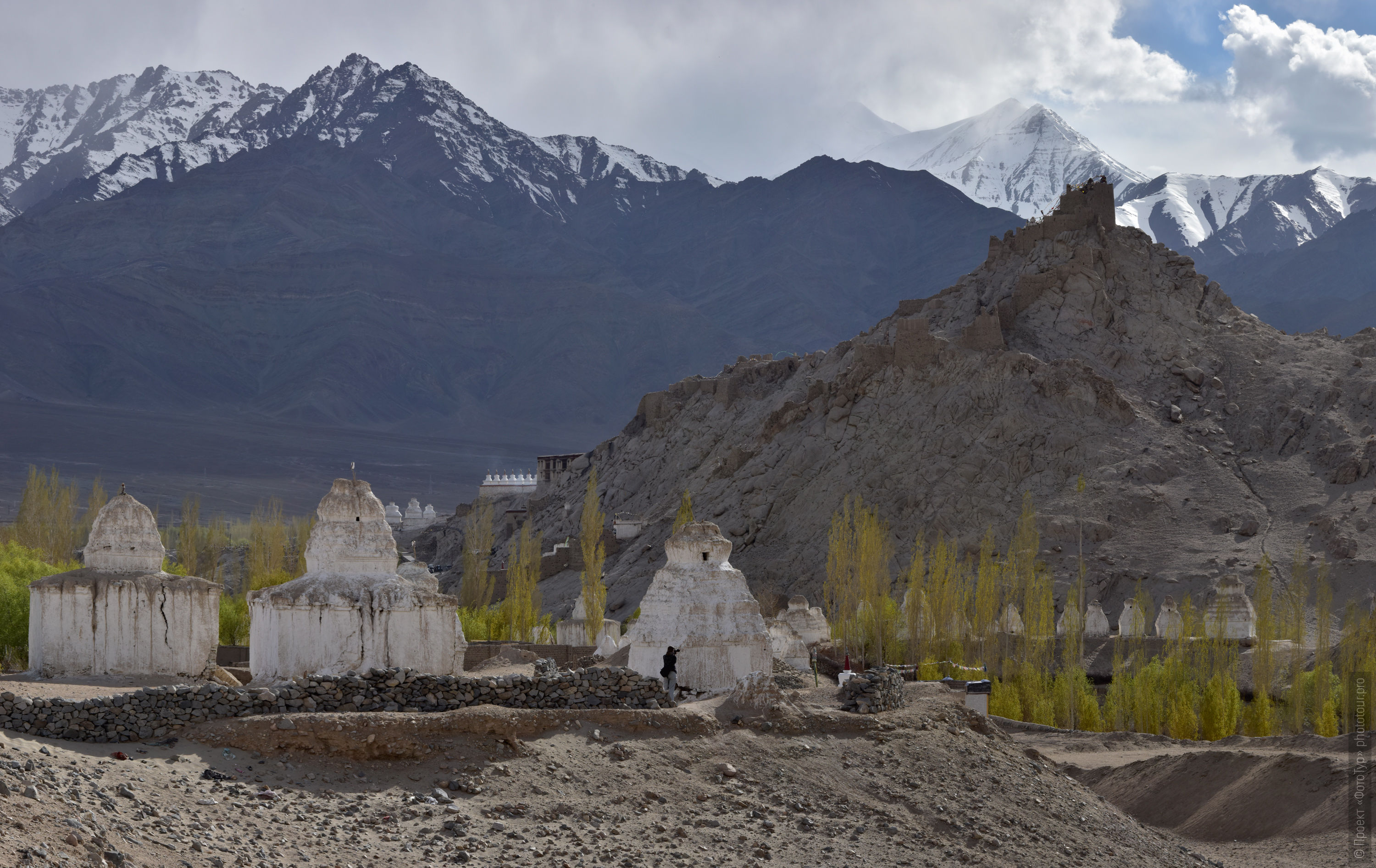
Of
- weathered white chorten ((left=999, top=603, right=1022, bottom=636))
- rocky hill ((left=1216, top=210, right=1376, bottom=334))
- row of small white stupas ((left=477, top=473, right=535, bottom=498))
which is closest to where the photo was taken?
weathered white chorten ((left=999, top=603, right=1022, bottom=636))

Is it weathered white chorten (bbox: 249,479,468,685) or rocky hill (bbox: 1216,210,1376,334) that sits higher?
rocky hill (bbox: 1216,210,1376,334)

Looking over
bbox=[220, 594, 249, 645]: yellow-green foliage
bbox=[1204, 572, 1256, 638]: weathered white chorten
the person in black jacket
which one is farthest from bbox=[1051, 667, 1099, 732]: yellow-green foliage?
bbox=[220, 594, 249, 645]: yellow-green foliage

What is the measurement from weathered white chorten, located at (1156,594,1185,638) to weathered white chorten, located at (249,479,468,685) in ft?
77.3

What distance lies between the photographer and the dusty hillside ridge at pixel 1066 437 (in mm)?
55375

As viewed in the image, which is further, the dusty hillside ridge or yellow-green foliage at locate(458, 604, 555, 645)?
the dusty hillside ridge

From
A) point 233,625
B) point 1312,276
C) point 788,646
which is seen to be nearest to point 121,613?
point 233,625

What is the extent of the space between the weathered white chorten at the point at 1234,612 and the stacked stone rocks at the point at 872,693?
2146 centimetres

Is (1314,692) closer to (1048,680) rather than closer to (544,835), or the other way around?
(1048,680)

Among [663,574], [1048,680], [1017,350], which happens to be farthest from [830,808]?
[1017,350]

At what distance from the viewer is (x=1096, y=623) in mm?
47062

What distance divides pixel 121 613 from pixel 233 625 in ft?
44.2

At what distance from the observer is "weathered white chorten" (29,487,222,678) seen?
24.6m

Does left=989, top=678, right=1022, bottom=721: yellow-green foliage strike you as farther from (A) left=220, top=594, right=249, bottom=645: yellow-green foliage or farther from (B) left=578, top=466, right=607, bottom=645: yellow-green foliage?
(A) left=220, top=594, right=249, bottom=645: yellow-green foliage

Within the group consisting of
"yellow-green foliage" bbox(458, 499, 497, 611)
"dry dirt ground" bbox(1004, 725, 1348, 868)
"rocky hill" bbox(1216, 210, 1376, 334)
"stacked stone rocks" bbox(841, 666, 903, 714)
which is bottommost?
"dry dirt ground" bbox(1004, 725, 1348, 868)
